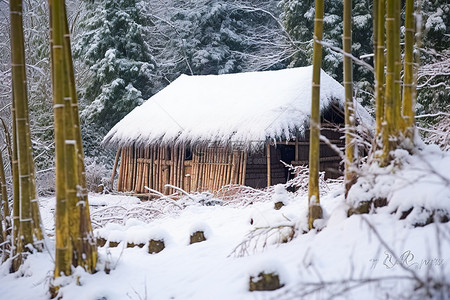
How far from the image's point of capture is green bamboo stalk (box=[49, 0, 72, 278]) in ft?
11.6

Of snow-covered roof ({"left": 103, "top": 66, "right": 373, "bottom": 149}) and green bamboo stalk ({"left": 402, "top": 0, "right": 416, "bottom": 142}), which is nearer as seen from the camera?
green bamboo stalk ({"left": 402, "top": 0, "right": 416, "bottom": 142})

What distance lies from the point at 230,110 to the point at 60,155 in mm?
8559

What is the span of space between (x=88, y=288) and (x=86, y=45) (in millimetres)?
17943

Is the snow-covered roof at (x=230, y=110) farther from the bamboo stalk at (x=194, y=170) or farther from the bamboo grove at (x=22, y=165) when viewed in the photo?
the bamboo grove at (x=22, y=165)

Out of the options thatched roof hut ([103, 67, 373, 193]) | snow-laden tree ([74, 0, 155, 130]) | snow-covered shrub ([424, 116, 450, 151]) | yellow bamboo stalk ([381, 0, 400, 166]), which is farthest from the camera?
snow-laden tree ([74, 0, 155, 130])

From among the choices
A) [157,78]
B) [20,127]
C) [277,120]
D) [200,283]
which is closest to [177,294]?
[200,283]

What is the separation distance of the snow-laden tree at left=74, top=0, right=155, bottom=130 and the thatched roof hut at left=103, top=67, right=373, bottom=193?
15.6ft

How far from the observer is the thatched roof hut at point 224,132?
10.7 meters

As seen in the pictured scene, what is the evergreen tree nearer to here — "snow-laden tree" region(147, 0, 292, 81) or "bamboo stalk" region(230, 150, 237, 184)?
"snow-laden tree" region(147, 0, 292, 81)

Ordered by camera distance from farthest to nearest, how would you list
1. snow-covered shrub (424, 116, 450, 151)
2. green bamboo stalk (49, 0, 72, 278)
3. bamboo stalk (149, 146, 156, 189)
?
bamboo stalk (149, 146, 156, 189)
snow-covered shrub (424, 116, 450, 151)
green bamboo stalk (49, 0, 72, 278)

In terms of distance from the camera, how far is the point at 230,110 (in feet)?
39.2

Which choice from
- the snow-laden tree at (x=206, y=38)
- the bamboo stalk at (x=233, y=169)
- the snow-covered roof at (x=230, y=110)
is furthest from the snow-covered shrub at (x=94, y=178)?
the snow-laden tree at (x=206, y=38)

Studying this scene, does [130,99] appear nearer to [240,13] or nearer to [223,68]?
[223,68]

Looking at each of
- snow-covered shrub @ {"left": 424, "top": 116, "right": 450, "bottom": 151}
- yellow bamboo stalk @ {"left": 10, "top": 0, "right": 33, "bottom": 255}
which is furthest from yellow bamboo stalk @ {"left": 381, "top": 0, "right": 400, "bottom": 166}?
yellow bamboo stalk @ {"left": 10, "top": 0, "right": 33, "bottom": 255}
